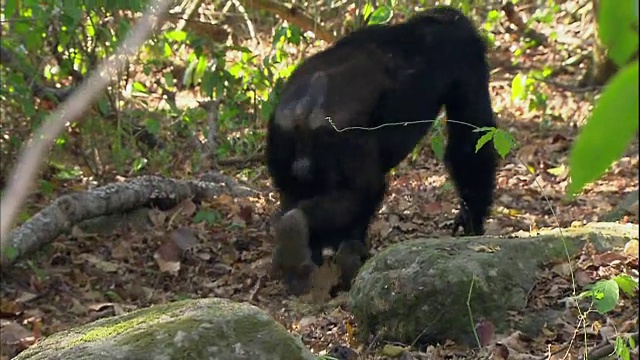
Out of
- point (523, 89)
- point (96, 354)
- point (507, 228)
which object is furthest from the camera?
point (523, 89)

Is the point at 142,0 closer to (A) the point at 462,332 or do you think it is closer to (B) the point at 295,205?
(B) the point at 295,205

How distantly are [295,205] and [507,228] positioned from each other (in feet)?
5.93

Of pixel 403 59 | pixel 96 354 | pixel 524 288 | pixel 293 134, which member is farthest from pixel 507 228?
pixel 96 354

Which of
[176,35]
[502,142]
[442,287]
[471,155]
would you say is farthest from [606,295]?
[176,35]

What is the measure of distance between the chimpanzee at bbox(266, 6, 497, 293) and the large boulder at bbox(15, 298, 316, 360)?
7.71 ft

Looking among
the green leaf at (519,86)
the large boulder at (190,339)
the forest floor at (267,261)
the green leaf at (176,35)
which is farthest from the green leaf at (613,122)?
the green leaf at (519,86)

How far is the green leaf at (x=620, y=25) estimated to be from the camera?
1.57 feet

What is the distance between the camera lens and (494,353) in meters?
3.47

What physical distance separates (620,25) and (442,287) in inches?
133

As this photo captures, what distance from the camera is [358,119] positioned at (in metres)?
5.26

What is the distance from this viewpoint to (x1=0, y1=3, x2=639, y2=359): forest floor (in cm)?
410

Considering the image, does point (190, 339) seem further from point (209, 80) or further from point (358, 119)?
point (209, 80)

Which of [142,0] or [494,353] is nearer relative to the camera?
[494,353]

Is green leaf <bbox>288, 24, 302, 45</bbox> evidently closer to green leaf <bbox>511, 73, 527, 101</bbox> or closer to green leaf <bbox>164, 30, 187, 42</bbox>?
green leaf <bbox>164, 30, 187, 42</bbox>
